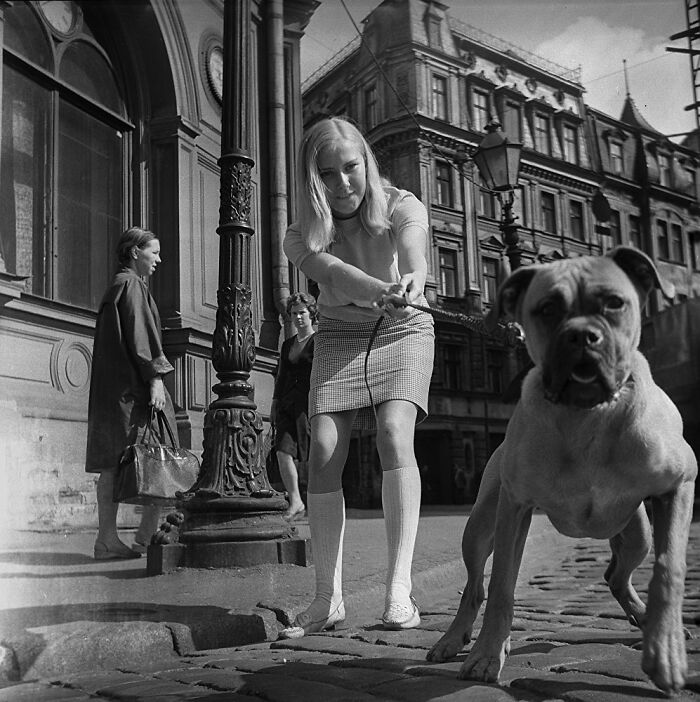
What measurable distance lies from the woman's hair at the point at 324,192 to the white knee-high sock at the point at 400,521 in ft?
2.71

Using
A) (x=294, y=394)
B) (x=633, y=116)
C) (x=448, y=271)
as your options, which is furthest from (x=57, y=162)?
(x=633, y=116)

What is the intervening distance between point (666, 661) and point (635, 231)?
1.77 metres

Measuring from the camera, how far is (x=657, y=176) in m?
2.98

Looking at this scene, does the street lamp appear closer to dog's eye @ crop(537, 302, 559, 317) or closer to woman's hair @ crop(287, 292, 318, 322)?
dog's eye @ crop(537, 302, 559, 317)

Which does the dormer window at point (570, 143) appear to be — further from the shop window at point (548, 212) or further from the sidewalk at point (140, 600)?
the sidewalk at point (140, 600)

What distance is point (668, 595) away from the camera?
1772mm

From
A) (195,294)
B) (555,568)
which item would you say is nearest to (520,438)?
(555,568)

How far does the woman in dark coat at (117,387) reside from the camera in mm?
4973

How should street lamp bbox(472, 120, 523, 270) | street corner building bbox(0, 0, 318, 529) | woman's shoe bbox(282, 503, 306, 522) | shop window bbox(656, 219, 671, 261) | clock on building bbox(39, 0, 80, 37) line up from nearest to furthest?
shop window bbox(656, 219, 671, 261) → street lamp bbox(472, 120, 523, 270) → street corner building bbox(0, 0, 318, 529) → woman's shoe bbox(282, 503, 306, 522) → clock on building bbox(39, 0, 80, 37)

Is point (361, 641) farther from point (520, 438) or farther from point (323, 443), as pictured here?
point (520, 438)

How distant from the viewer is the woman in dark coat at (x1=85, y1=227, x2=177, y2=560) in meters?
4.97

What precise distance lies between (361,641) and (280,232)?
3.86 metres

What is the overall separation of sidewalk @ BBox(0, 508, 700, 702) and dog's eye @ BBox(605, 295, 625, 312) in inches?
29.0

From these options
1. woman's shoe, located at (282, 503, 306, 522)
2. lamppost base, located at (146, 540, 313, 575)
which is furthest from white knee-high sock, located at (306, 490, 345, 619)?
woman's shoe, located at (282, 503, 306, 522)
